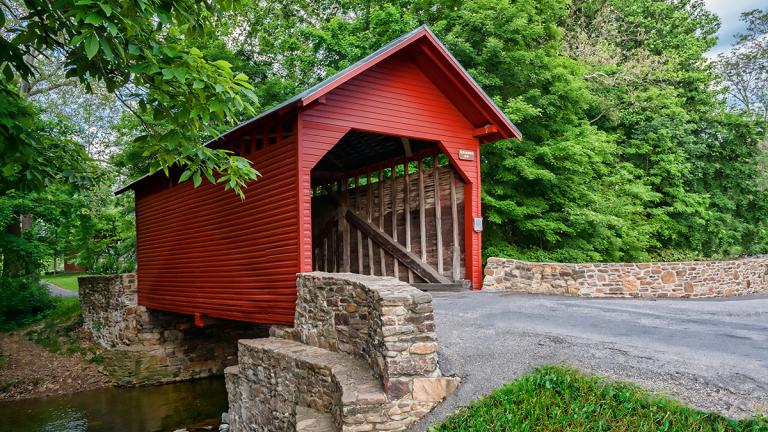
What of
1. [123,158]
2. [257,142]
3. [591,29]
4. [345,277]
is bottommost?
[345,277]

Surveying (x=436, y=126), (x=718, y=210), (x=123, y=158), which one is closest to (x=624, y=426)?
(x=436, y=126)

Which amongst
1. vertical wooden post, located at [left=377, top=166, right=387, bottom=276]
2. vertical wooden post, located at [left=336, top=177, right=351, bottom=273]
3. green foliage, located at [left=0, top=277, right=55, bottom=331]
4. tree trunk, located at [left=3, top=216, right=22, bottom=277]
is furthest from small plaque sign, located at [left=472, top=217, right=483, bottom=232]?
green foliage, located at [left=0, top=277, right=55, bottom=331]

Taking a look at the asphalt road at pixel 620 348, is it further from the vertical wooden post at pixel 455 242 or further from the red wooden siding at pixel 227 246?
the red wooden siding at pixel 227 246

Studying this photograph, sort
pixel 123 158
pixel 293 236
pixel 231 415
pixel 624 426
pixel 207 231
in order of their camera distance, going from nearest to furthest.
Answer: pixel 624 426 < pixel 293 236 < pixel 231 415 < pixel 207 231 < pixel 123 158

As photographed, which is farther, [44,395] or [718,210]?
[718,210]

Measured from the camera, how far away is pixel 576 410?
14.9ft

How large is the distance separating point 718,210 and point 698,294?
29.3 ft

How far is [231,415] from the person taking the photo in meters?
9.18

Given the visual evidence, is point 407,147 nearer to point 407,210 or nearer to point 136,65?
point 407,210

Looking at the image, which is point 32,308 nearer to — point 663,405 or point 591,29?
point 663,405

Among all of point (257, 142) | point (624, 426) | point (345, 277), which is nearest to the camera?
point (624, 426)

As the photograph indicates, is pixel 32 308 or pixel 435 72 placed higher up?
pixel 435 72

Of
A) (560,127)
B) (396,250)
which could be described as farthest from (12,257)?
(560,127)

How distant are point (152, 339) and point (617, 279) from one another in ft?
40.1
